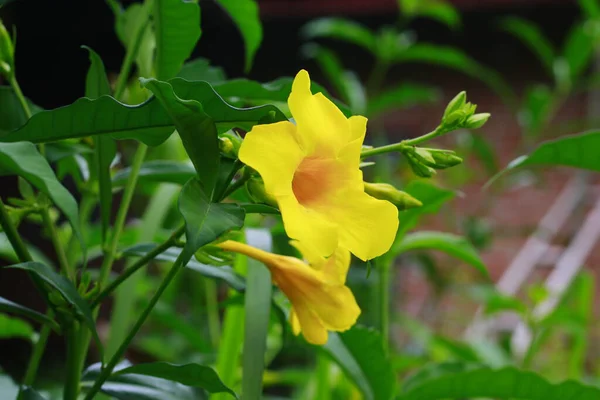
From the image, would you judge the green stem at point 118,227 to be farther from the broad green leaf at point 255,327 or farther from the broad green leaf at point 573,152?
the broad green leaf at point 573,152

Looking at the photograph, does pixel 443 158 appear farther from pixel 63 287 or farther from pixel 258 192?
pixel 63 287

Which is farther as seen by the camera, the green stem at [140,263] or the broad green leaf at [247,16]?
the broad green leaf at [247,16]

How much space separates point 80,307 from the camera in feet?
1.12

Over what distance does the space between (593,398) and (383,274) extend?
0.89ft

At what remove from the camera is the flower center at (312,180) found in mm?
313

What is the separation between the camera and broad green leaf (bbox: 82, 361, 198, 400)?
1.25ft

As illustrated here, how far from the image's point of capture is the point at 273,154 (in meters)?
0.28

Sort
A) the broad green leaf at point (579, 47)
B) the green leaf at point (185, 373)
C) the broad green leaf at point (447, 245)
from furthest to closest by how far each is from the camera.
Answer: the broad green leaf at point (579, 47)
the broad green leaf at point (447, 245)
the green leaf at point (185, 373)

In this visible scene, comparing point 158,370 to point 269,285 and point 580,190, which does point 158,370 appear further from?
point 580,190

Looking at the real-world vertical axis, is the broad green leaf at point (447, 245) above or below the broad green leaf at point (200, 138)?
below

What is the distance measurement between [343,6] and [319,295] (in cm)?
237

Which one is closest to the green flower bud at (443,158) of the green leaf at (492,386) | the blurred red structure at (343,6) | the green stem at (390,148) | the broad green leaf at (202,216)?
the green stem at (390,148)

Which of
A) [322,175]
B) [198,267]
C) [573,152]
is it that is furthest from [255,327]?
[573,152]

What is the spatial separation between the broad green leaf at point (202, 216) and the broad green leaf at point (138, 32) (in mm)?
232
